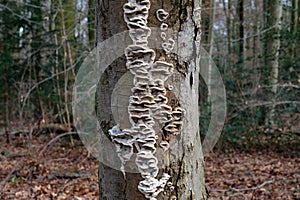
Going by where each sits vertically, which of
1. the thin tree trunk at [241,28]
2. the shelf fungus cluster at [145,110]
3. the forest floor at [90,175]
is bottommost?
the forest floor at [90,175]

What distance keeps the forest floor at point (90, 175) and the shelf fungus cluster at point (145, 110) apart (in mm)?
3131

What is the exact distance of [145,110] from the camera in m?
1.33

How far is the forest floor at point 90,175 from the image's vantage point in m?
4.79

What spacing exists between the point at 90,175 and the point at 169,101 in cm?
501

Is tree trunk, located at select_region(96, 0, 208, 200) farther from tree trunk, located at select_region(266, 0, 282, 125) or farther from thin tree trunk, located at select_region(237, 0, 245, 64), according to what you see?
thin tree trunk, located at select_region(237, 0, 245, 64)

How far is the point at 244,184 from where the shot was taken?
5.36 meters

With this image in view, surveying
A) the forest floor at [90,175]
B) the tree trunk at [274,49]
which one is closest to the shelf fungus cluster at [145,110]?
the forest floor at [90,175]

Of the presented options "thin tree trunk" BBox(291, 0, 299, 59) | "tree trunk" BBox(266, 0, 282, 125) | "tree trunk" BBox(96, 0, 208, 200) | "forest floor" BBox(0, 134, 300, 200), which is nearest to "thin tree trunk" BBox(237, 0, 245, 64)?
"tree trunk" BBox(266, 0, 282, 125)

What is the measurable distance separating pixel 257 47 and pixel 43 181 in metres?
6.68

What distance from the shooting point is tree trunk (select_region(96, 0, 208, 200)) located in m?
1.33

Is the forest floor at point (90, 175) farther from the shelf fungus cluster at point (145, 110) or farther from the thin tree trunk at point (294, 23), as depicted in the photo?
the shelf fungus cluster at point (145, 110)

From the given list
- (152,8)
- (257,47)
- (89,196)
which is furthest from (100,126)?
(257,47)

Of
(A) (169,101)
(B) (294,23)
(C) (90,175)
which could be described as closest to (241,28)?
(B) (294,23)

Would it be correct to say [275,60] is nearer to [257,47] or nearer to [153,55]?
[257,47]
